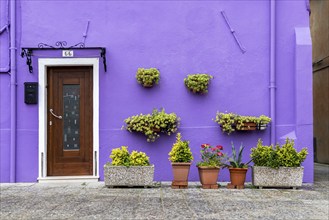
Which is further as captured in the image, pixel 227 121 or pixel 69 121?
pixel 69 121

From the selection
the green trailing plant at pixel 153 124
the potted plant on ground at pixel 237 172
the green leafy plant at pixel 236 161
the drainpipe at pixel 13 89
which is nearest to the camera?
the potted plant on ground at pixel 237 172

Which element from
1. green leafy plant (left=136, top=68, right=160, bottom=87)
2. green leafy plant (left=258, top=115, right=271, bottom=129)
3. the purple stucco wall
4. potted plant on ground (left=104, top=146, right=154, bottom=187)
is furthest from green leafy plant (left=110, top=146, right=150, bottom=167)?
green leafy plant (left=258, top=115, right=271, bottom=129)

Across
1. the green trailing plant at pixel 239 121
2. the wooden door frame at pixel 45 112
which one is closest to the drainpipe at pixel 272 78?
the green trailing plant at pixel 239 121

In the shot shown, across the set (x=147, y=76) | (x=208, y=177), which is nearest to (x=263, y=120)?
(x=208, y=177)

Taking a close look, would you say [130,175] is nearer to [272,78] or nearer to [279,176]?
[279,176]

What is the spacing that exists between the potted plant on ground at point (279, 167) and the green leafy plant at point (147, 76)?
2.18m

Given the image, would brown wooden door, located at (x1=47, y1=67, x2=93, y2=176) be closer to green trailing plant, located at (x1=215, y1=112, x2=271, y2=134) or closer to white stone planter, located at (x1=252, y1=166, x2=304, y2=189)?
green trailing plant, located at (x1=215, y1=112, x2=271, y2=134)

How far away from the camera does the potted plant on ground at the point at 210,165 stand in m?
7.35

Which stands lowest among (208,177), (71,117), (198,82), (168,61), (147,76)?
(208,177)

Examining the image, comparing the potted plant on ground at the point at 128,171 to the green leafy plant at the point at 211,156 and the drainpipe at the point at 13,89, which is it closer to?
the green leafy plant at the point at 211,156

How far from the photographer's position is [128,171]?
7.32 m

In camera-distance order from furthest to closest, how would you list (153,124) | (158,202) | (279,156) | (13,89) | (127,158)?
(13,89), (153,124), (127,158), (279,156), (158,202)

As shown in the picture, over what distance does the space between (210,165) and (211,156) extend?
0.21 meters

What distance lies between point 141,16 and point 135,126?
2.00m
